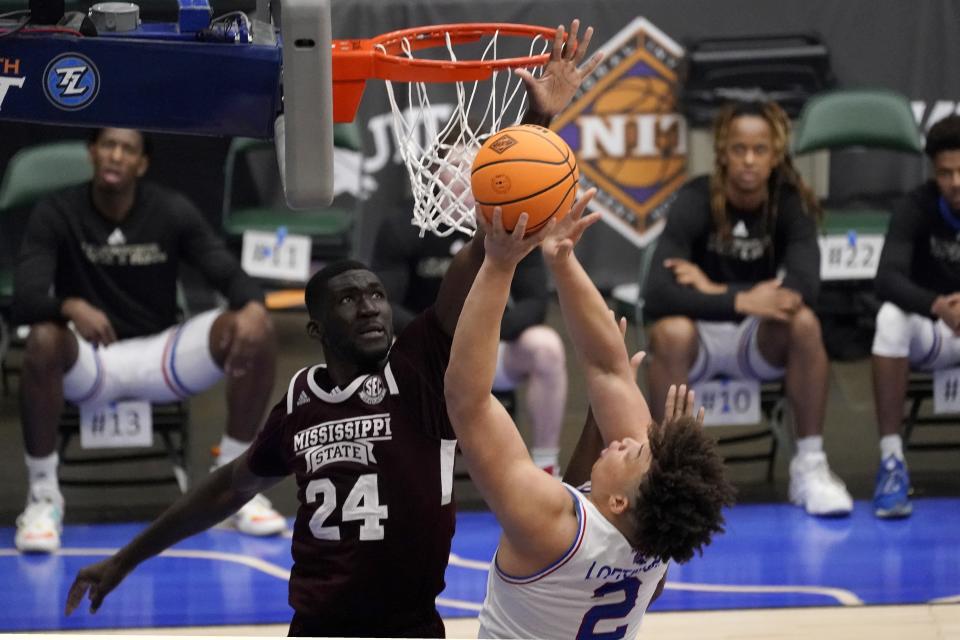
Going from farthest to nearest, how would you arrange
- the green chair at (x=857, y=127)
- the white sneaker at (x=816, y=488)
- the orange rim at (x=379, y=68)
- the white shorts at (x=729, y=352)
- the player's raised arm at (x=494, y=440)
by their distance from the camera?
the green chair at (x=857, y=127) → the white shorts at (x=729, y=352) → the white sneaker at (x=816, y=488) → the orange rim at (x=379, y=68) → the player's raised arm at (x=494, y=440)

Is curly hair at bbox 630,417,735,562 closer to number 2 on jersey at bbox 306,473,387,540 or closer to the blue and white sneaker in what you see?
number 2 on jersey at bbox 306,473,387,540

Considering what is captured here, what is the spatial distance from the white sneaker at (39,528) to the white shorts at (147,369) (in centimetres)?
48

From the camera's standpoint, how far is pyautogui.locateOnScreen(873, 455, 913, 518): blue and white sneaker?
22.1 ft

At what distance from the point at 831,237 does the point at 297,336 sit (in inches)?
127

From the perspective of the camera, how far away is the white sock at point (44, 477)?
21.4 ft

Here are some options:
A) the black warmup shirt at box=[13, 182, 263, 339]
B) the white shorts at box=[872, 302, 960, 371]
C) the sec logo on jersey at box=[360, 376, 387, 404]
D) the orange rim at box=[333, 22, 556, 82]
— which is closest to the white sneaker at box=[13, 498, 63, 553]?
the black warmup shirt at box=[13, 182, 263, 339]

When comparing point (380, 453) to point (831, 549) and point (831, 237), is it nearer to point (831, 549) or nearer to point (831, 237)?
point (831, 549)

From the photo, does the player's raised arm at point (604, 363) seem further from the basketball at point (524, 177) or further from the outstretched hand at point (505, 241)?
the outstretched hand at point (505, 241)

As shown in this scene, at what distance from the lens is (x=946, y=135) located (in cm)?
691

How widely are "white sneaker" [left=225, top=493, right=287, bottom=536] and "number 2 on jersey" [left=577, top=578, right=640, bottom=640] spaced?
3.30 metres

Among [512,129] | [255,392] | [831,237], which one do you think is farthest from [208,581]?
[831,237]

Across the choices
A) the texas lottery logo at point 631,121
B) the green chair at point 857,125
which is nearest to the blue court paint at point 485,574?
the green chair at point 857,125

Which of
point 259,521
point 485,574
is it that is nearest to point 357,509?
point 485,574

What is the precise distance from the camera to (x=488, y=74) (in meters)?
3.85
